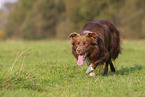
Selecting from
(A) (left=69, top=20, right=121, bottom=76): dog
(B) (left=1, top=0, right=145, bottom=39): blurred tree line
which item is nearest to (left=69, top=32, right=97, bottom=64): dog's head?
(A) (left=69, top=20, right=121, bottom=76): dog

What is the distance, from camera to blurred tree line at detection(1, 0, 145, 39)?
46.1 metres

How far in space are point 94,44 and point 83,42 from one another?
0.39 m

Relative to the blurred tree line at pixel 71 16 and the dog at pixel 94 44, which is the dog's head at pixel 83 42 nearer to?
the dog at pixel 94 44

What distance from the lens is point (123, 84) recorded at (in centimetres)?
617

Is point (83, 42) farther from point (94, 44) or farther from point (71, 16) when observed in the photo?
point (71, 16)

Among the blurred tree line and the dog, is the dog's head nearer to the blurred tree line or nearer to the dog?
the dog

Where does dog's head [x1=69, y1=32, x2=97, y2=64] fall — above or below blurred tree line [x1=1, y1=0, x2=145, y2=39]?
below

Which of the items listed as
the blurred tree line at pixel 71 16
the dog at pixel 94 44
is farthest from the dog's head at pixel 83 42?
the blurred tree line at pixel 71 16

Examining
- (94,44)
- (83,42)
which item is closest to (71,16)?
(94,44)

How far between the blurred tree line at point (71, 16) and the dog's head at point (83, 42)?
98.2 feet

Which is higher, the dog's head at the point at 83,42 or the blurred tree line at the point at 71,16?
the blurred tree line at the point at 71,16

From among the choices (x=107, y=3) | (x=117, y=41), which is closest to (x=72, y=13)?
(x=107, y=3)

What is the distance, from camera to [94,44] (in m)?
7.11

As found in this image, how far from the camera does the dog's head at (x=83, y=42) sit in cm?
689
